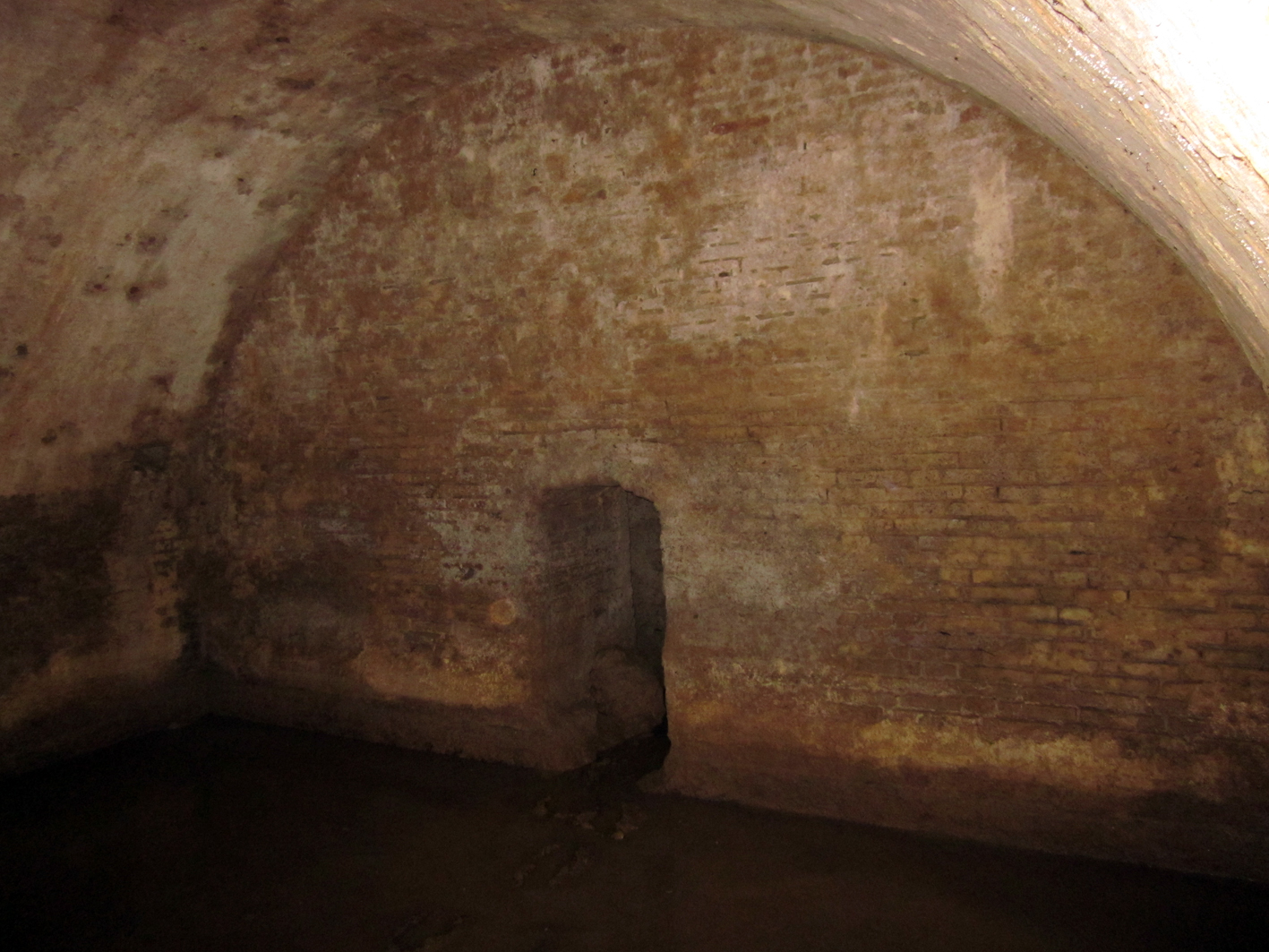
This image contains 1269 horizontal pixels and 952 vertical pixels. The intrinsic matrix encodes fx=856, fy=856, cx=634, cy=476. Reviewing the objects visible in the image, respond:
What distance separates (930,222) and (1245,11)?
2.94 meters

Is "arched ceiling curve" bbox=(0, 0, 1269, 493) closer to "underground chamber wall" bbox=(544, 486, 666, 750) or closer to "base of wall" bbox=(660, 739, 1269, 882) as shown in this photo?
"base of wall" bbox=(660, 739, 1269, 882)

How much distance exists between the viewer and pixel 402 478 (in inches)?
209

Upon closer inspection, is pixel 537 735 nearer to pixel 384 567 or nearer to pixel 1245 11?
pixel 384 567

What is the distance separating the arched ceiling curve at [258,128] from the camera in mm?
1533

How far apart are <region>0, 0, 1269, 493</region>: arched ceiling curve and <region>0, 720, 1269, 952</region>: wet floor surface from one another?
85.0 inches

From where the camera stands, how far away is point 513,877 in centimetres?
408

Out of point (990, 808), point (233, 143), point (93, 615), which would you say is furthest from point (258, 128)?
point (990, 808)

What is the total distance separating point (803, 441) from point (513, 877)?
2501 mm

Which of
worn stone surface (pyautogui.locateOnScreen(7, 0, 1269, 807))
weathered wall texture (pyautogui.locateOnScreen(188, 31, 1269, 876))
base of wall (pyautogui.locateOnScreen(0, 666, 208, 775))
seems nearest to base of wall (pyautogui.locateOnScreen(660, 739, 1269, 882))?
weathered wall texture (pyautogui.locateOnScreen(188, 31, 1269, 876))

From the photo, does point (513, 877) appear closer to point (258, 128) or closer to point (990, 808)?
point (990, 808)

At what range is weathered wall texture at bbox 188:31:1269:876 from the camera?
137 inches

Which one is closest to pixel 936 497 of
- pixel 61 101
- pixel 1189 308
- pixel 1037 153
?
pixel 1189 308

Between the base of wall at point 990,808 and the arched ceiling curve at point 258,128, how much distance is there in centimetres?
197

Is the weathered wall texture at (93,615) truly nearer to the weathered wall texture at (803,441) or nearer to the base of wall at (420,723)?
the base of wall at (420,723)
